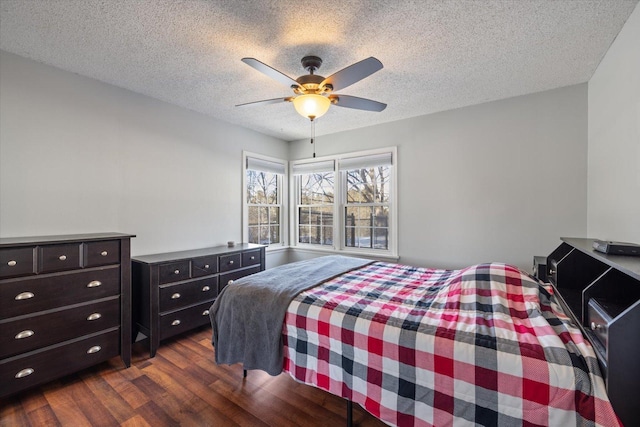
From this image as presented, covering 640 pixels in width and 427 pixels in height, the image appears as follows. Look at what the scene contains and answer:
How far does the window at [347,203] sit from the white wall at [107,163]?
132 cm

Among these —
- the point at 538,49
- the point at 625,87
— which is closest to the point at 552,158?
the point at 625,87

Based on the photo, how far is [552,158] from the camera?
278 centimetres

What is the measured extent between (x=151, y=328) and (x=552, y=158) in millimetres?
4231

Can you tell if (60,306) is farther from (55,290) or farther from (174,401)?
(174,401)

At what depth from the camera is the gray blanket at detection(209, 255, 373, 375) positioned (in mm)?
1743

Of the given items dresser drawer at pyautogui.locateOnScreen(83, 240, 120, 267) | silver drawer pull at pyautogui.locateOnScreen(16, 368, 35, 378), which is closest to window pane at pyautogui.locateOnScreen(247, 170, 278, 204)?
dresser drawer at pyautogui.locateOnScreen(83, 240, 120, 267)

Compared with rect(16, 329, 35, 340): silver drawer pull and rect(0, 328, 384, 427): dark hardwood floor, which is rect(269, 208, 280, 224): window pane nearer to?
rect(0, 328, 384, 427): dark hardwood floor

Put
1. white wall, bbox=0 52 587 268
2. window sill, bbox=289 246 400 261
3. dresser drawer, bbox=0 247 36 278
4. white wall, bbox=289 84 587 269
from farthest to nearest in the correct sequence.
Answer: window sill, bbox=289 246 400 261 < white wall, bbox=289 84 587 269 < white wall, bbox=0 52 587 268 < dresser drawer, bbox=0 247 36 278

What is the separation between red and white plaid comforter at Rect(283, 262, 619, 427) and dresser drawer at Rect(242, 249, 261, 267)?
1.71m

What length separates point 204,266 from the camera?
2.93 meters

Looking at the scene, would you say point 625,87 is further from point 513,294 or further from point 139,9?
Answer: point 139,9

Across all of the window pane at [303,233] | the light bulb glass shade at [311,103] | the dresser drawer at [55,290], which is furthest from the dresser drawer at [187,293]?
the light bulb glass shade at [311,103]

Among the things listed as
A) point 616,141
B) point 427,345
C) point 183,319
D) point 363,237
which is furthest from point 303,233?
point 616,141

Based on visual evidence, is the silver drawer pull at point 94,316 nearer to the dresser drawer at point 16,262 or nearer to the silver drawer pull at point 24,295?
the silver drawer pull at point 24,295
